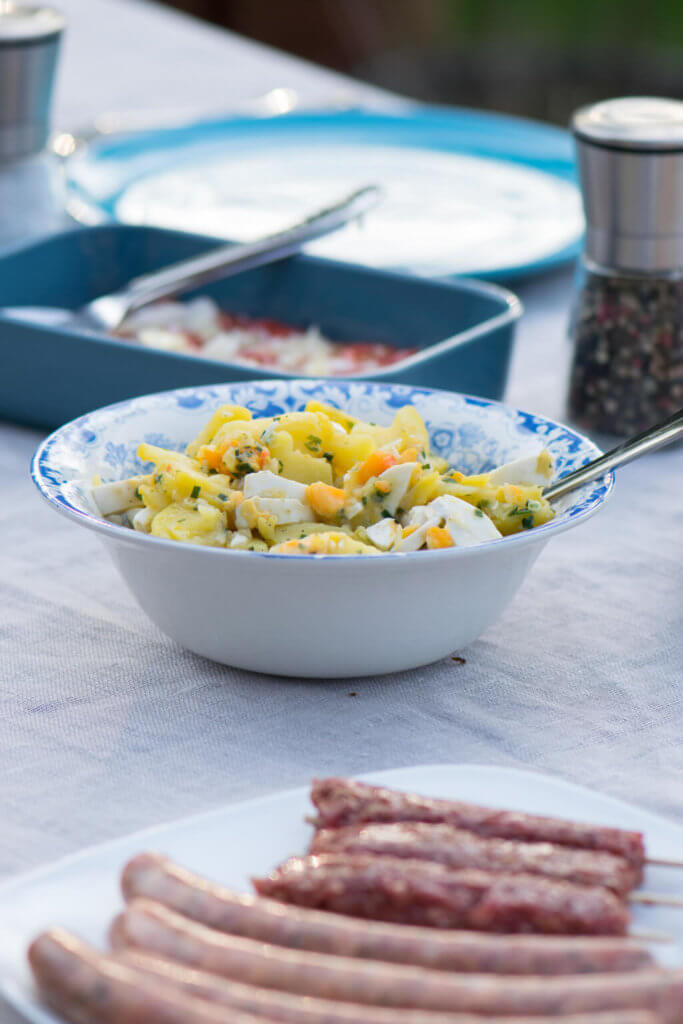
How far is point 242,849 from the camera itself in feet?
2.59

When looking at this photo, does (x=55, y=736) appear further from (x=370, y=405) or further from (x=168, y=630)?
(x=370, y=405)

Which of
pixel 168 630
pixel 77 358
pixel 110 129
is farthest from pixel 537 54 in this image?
pixel 168 630

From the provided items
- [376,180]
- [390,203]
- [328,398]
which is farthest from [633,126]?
[376,180]

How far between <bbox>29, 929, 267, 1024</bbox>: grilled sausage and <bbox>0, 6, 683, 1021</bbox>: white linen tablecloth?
191mm

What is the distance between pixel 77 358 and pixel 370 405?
39cm

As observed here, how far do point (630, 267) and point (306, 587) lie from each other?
0.68 metres

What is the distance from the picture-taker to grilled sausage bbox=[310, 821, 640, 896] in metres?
0.71

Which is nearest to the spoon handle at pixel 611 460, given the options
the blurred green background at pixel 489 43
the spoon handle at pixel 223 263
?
the spoon handle at pixel 223 263

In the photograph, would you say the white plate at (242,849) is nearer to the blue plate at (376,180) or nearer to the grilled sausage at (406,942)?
the grilled sausage at (406,942)

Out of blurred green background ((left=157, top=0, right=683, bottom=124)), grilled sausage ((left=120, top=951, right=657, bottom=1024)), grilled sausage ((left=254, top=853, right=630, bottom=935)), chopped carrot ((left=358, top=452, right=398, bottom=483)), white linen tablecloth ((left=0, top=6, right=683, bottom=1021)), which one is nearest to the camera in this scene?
grilled sausage ((left=120, top=951, right=657, bottom=1024))

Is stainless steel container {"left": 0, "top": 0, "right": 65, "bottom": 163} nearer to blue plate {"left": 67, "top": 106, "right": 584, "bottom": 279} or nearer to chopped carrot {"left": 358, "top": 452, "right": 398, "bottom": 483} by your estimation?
blue plate {"left": 67, "top": 106, "right": 584, "bottom": 279}

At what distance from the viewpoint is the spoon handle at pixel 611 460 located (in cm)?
104

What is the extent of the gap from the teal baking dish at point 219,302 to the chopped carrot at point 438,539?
363mm

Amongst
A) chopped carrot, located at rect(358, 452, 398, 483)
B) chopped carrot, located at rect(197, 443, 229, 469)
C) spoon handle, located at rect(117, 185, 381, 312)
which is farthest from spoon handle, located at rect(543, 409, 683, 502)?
spoon handle, located at rect(117, 185, 381, 312)
